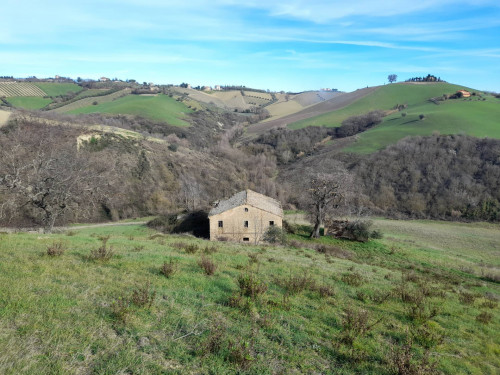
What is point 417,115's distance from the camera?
9350cm

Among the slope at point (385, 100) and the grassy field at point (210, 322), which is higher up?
the slope at point (385, 100)

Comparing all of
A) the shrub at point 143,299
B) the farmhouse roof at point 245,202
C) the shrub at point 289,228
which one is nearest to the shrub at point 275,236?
the farmhouse roof at point 245,202

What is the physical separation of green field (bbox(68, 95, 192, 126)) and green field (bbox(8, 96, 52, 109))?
18.6 m

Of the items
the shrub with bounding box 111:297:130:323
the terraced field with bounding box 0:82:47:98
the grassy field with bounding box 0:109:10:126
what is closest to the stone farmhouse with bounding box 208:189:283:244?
the shrub with bounding box 111:297:130:323

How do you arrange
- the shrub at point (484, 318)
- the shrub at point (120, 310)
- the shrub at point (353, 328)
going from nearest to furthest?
the shrub at point (120, 310), the shrub at point (353, 328), the shrub at point (484, 318)

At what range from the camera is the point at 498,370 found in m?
7.42

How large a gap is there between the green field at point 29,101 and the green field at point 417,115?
98639 mm

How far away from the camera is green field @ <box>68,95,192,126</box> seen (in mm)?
105625

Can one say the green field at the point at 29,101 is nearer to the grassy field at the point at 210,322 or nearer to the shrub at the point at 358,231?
the shrub at the point at 358,231

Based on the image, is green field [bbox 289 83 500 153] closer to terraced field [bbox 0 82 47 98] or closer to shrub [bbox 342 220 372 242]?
shrub [bbox 342 220 372 242]

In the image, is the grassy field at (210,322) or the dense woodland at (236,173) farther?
the dense woodland at (236,173)

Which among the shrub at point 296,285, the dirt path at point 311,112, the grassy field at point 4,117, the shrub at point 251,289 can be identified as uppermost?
the dirt path at point 311,112

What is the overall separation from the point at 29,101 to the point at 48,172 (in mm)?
116935

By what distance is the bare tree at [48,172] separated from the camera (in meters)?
24.2
